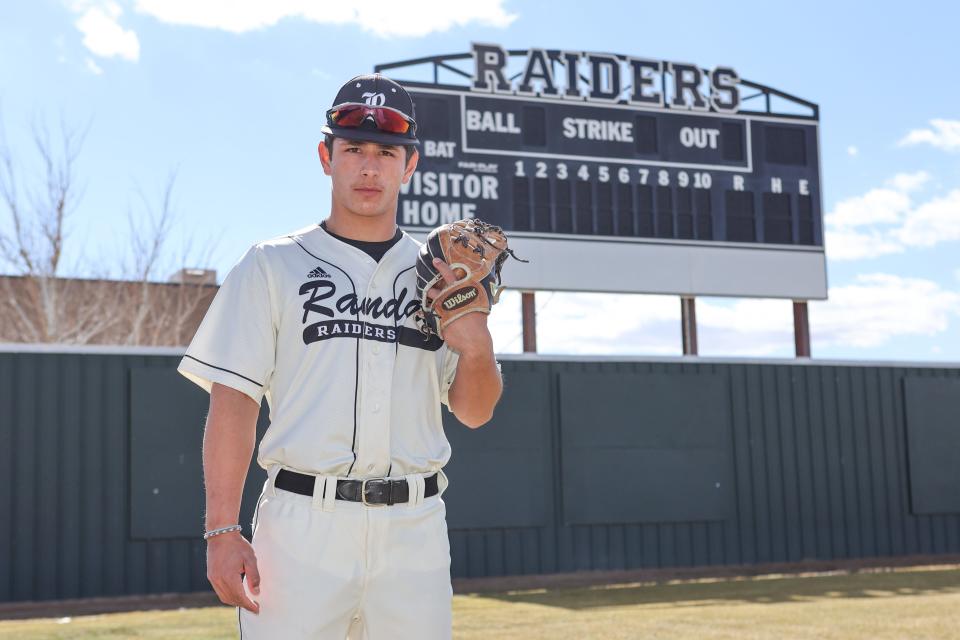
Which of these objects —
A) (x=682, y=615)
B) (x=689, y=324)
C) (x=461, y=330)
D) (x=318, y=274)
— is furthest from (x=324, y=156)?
(x=689, y=324)

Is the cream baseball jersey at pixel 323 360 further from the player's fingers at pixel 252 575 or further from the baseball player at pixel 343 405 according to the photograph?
the player's fingers at pixel 252 575

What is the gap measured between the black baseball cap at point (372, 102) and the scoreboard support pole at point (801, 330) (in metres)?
16.0

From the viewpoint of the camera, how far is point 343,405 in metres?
2.79

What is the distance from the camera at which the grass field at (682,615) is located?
8.41 m

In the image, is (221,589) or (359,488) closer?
(221,589)

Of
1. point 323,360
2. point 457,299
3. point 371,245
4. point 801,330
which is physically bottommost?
point 323,360

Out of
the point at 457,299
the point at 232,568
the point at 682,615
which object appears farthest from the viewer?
the point at 682,615

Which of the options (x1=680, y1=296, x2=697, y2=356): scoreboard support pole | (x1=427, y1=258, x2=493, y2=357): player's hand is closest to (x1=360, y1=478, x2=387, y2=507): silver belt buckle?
(x1=427, y1=258, x2=493, y2=357): player's hand

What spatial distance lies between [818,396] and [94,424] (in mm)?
10629

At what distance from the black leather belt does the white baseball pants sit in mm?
19

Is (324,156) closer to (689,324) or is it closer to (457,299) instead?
(457,299)

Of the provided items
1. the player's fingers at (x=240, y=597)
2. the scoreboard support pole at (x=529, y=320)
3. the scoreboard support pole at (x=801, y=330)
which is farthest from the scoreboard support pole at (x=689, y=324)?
the player's fingers at (x=240, y=597)

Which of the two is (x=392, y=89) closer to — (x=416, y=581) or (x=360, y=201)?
(x=360, y=201)

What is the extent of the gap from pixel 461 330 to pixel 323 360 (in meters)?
0.36
